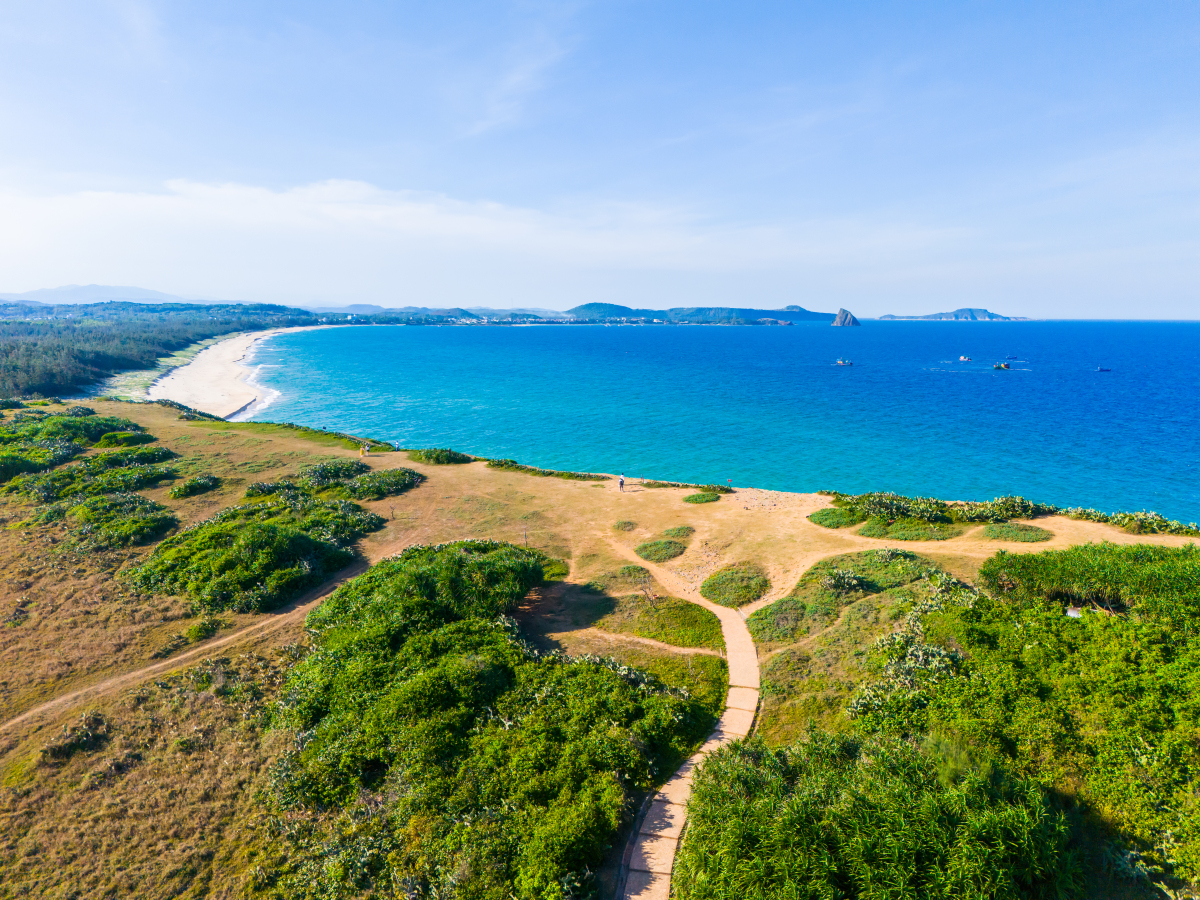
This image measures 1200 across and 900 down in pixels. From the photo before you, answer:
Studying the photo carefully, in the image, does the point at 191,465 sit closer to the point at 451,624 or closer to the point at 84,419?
the point at 84,419

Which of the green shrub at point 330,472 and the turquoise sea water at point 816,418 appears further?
the turquoise sea water at point 816,418

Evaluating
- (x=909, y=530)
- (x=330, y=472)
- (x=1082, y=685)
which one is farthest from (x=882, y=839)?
(x=330, y=472)

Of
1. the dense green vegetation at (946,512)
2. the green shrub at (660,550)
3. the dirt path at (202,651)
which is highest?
the dense green vegetation at (946,512)

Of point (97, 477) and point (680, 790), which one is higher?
point (97, 477)

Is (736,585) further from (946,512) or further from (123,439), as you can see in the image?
(123,439)

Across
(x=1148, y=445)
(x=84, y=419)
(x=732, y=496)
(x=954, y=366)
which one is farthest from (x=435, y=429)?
(x=954, y=366)

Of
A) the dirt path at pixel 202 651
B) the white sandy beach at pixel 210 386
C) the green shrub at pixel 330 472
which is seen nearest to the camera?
the dirt path at pixel 202 651

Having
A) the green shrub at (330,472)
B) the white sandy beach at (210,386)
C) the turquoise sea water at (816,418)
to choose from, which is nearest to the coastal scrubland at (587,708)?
the green shrub at (330,472)

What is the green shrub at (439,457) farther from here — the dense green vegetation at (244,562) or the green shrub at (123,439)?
the green shrub at (123,439)
